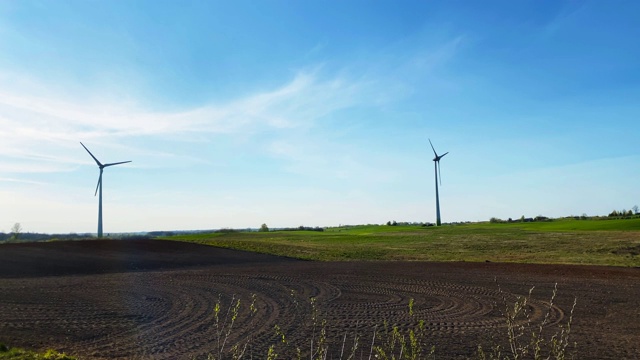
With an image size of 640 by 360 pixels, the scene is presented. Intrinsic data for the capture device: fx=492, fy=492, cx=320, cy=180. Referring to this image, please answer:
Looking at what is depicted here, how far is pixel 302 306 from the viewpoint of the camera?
1619 cm

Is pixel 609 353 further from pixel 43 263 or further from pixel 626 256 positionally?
pixel 43 263

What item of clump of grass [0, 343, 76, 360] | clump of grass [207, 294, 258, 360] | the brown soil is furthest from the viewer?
the brown soil

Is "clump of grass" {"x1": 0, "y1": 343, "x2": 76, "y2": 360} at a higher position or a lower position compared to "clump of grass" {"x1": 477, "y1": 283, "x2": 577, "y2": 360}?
higher

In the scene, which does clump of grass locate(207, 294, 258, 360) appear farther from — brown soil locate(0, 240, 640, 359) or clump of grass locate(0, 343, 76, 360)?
clump of grass locate(0, 343, 76, 360)

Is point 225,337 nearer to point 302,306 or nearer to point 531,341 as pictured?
point 302,306

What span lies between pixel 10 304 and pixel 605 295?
2063cm

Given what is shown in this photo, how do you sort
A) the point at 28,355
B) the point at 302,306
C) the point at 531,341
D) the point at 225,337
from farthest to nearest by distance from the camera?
the point at 302,306, the point at 225,337, the point at 28,355, the point at 531,341

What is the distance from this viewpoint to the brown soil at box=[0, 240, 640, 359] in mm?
10984

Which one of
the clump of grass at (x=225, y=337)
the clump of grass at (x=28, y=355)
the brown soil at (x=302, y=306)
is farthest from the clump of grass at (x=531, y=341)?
the clump of grass at (x=28, y=355)

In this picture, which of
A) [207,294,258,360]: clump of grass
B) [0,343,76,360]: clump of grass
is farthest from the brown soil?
[0,343,76,360]: clump of grass

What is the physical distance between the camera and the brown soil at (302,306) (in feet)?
36.0

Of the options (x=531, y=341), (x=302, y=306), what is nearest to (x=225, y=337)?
(x=302, y=306)

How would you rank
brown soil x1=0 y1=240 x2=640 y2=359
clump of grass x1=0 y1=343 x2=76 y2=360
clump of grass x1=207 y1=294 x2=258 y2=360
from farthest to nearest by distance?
brown soil x1=0 y1=240 x2=640 y2=359 < clump of grass x1=207 y1=294 x2=258 y2=360 < clump of grass x1=0 y1=343 x2=76 y2=360

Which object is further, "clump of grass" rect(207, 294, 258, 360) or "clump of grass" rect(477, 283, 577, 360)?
"clump of grass" rect(207, 294, 258, 360)
